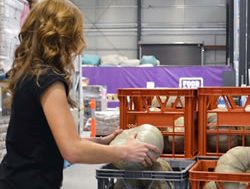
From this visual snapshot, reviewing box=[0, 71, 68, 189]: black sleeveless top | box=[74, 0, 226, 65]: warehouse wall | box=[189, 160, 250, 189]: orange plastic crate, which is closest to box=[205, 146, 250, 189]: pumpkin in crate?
box=[189, 160, 250, 189]: orange plastic crate

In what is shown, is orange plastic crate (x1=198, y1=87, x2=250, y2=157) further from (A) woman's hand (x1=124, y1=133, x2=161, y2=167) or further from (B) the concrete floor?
(B) the concrete floor

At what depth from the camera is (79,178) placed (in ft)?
19.5

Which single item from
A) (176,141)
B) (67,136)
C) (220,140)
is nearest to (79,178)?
→ (176,141)

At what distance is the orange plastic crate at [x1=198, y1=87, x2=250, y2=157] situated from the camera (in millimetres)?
2277

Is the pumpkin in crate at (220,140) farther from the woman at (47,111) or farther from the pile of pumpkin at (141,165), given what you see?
the woman at (47,111)

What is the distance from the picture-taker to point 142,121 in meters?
2.42

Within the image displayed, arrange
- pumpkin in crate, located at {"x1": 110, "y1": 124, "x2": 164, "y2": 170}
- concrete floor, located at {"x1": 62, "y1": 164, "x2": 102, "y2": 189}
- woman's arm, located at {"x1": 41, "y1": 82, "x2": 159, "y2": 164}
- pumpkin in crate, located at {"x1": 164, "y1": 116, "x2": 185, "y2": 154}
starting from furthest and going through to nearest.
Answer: concrete floor, located at {"x1": 62, "y1": 164, "x2": 102, "y2": 189}
pumpkin in crate, located at {"x1": 164, "y1": 116, "x2": 185, "y2": 154}
pumpkin in crate, located at {"x1": 110, "y1": 124, "x2": 164, "y2": 170}
woman's arm, located at {"x1": 41, "y1": 82, "x2": 159, "y2": 164}

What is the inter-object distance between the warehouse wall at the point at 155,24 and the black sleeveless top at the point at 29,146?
1820cm

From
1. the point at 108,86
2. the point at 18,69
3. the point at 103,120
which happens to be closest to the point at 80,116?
the point at 103,120

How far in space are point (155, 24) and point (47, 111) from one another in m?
18.8

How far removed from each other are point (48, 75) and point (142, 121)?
2.45 feet

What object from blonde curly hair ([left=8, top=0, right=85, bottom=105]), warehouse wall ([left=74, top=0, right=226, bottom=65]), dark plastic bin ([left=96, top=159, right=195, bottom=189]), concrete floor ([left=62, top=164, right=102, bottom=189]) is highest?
warehouse wall ([left=74, top=0, right=226, bottom=65])

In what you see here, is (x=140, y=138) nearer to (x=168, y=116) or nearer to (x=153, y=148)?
(x=153, y=148)

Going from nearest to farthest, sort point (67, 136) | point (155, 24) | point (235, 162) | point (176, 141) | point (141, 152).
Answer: point (67, 136), point (141, 152), point (235, 162), point (176, 141), point (155, 24)
